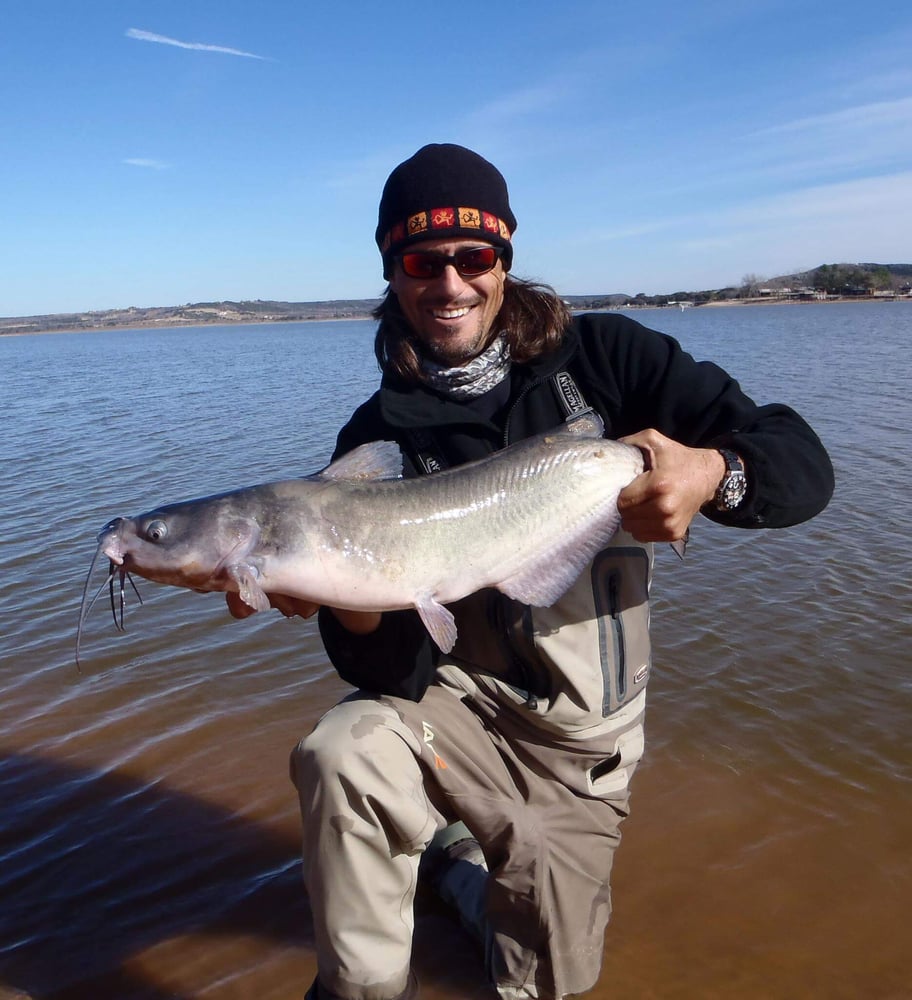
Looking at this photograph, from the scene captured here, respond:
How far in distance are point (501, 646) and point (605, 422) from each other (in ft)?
3.87

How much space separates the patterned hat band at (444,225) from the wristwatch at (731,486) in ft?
5.21

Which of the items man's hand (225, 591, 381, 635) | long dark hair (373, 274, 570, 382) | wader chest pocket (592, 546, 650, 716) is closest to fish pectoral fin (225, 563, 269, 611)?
man's hand (225, 591, 381, 635)

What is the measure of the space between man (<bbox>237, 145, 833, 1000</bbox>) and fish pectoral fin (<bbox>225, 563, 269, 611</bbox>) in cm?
54

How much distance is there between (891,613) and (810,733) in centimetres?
229

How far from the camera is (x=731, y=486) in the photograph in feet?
10.7

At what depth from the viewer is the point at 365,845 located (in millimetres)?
2969

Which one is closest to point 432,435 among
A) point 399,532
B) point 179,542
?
point 399,532

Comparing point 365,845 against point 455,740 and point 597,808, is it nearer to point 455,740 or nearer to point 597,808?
point 455,740

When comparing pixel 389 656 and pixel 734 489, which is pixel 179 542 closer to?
pixel 389 656

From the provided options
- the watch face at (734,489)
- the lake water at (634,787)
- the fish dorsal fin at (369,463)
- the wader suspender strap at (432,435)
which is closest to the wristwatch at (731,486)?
the watch face at (734,489)

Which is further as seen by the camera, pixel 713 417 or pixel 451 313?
pixel 451 313

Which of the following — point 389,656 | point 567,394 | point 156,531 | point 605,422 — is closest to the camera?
point 156,531

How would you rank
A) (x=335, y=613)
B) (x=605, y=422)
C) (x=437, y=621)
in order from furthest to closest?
(x=605, y=422), (x=335, y=613), (x=437, y=621)

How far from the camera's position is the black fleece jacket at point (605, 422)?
11.0ft
